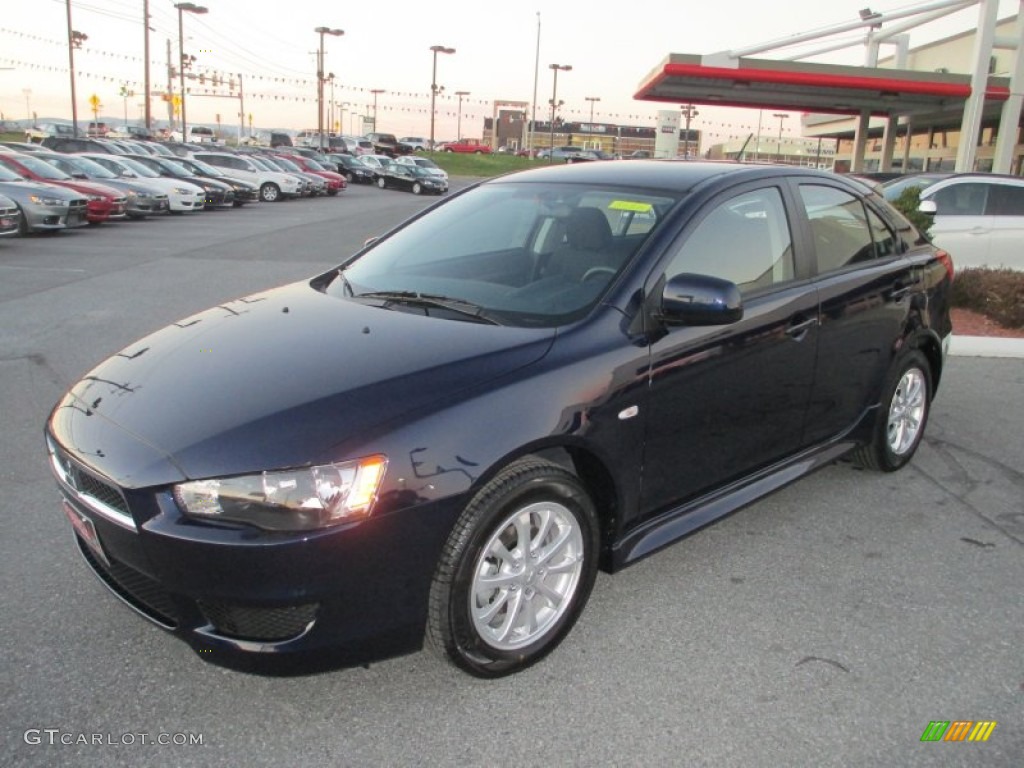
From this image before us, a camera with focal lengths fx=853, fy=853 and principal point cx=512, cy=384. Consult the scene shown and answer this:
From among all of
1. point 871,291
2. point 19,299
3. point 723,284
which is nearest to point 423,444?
point 723,284

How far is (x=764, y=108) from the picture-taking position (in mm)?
31984

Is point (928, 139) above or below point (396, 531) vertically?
above

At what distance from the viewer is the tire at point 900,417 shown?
14.9 feet

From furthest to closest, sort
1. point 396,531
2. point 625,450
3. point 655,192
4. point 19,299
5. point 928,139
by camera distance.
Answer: point 928,139
point 19,299
point 655,192
point 625,450
point 396,531

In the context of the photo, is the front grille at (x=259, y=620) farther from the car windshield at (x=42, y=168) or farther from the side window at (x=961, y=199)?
the car windshield at (x=42, y=168)

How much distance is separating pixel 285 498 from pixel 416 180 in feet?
116

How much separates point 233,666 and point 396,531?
24.4 inches

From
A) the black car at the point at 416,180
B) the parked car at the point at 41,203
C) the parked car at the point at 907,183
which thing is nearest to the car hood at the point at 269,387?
the parked car at the point at 907,183

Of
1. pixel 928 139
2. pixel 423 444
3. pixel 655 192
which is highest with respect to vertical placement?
pixel 928 139

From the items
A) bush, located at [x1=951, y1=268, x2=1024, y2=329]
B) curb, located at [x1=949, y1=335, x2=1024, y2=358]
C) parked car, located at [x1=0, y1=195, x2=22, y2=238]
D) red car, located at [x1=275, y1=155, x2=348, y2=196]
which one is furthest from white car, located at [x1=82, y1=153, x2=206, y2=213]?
curb, located at [x1=949, y1=335, x2=1024, y2=358]

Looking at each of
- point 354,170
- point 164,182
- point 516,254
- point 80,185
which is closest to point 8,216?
point 80,185

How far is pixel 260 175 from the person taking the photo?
29.0 metres

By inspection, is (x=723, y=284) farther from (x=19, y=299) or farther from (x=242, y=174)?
(x=242, y=174)

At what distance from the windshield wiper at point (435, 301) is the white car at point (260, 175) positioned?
2697 centimetres
